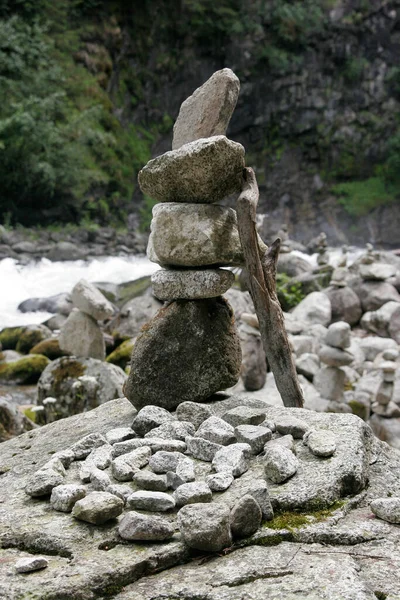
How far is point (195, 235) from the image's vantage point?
12.3 ft

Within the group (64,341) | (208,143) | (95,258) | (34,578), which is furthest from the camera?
(95,258)

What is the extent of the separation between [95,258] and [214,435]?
17.3 meters

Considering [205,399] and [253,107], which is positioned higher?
[253,107]

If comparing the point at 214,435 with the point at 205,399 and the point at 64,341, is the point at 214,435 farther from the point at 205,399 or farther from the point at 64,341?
the point at 64,341

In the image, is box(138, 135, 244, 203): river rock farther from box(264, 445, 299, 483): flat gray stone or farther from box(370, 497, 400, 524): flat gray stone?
box(370, 497, 400, 524): flat gray stone

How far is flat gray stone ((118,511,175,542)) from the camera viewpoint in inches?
90.2

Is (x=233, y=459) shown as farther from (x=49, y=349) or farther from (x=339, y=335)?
(x=49, y=349)

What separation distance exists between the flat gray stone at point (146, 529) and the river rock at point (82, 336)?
426 centimetres

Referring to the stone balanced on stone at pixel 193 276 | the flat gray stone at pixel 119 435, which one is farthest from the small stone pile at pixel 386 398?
the flat gray stone at pixel 119 435

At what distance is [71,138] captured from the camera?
2362 centimetres

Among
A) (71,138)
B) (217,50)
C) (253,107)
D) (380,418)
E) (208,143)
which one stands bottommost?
(380,418)

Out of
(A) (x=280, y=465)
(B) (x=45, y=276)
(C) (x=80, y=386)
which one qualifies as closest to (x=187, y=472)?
(A) (x=280, y=465)

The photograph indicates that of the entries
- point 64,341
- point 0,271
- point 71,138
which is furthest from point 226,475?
point 71,138

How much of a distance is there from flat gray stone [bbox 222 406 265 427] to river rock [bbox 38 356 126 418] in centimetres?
308
